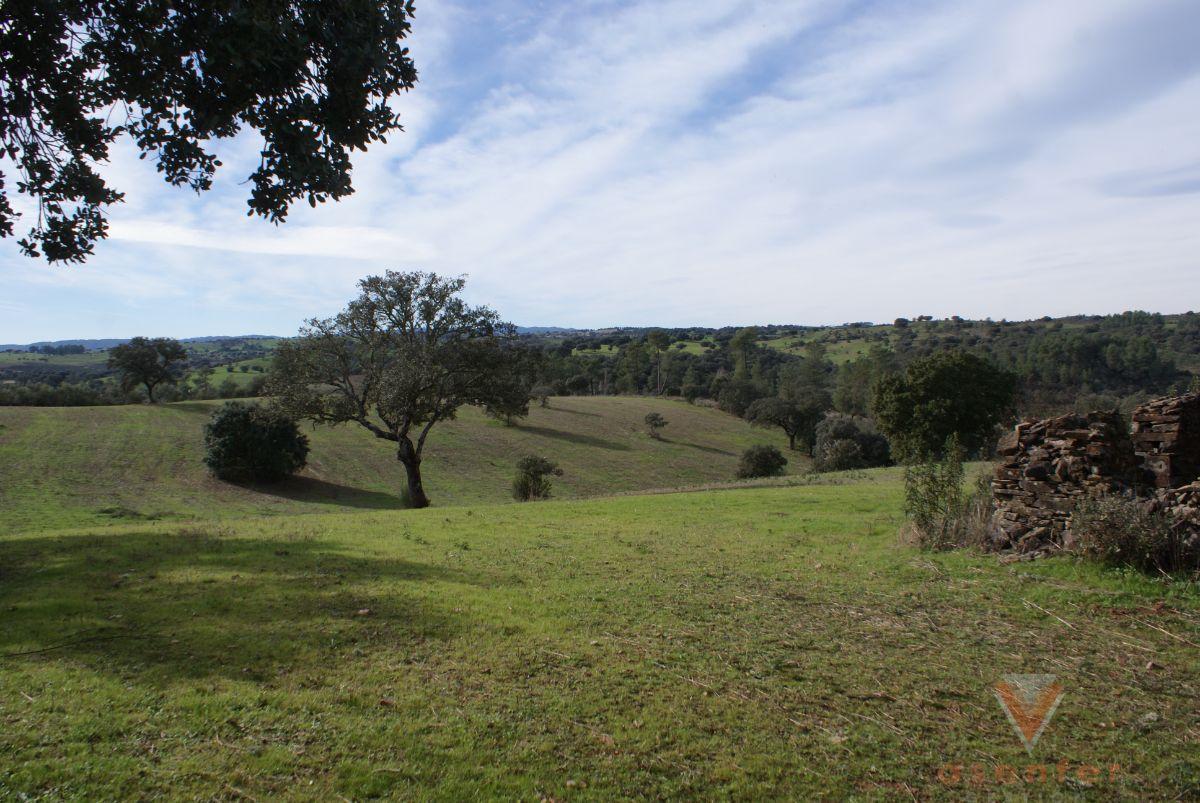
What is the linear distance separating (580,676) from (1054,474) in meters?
9.21

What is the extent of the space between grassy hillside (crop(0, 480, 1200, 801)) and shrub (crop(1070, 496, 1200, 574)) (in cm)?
45

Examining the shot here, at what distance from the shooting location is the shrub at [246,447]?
42188 millimetres

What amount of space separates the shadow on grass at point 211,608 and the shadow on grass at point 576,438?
5277 centimetres

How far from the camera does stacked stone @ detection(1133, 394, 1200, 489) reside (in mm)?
10570

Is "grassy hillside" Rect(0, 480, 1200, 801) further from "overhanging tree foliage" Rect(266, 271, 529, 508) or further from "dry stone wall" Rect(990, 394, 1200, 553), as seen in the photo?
"overhanging tree foliage" Rect(266, 271, 529, 508)

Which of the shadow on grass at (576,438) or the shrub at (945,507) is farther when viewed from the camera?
the shadow on grass at (576,438)

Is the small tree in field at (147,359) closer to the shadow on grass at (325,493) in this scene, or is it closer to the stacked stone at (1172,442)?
the shadow on grass at (325,493)

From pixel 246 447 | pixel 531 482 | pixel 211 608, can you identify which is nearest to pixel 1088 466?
pixel 211 608

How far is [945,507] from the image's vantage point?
488 inches

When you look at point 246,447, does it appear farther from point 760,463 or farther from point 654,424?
point 654,424

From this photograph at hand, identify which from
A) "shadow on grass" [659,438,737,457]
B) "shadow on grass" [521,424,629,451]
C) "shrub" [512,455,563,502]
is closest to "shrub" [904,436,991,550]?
"shrub" [512,455,563,502]

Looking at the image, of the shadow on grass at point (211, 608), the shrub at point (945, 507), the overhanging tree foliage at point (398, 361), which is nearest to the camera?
the shadow on grass at point (211, 608)

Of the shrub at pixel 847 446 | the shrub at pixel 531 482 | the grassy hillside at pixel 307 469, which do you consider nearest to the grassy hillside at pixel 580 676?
the grassy hillside at pixel 307 469

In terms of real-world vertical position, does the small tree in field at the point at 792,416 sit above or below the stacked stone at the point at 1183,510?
below
